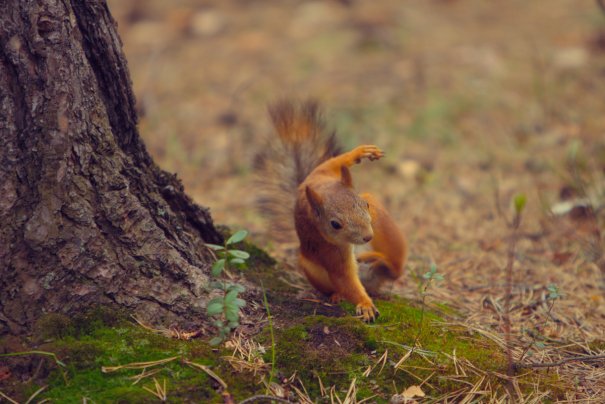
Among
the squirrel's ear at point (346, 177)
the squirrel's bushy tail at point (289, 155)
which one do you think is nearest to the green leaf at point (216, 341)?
the squirrel's ear at point (346, 177)

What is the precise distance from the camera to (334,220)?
2506mm

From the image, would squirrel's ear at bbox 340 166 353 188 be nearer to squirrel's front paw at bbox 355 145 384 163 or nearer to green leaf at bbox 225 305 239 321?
squirrel's front paw at bbox 355 145 384 163

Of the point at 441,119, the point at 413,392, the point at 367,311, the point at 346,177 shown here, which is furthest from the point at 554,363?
the point at 441,119

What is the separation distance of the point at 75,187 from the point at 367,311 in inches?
43.4

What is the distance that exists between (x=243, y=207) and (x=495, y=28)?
14.5 feet

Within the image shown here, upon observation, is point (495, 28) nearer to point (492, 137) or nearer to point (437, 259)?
point (492, 137)

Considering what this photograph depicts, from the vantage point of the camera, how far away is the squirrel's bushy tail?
3146 mm

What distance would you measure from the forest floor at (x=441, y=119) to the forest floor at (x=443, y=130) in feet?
0.05

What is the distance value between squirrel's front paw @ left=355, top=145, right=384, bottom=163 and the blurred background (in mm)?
696

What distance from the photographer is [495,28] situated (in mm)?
7551

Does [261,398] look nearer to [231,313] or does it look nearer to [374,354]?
[231,313]

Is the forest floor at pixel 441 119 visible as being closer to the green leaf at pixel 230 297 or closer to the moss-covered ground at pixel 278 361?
the moss-covered ground at pixel 278 361

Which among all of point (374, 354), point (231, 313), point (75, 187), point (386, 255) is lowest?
point (374, 354)

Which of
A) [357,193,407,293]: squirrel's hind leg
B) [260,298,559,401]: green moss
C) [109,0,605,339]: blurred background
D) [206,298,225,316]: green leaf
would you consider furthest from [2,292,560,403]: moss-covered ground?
[109,0,605,339]: blurred background
